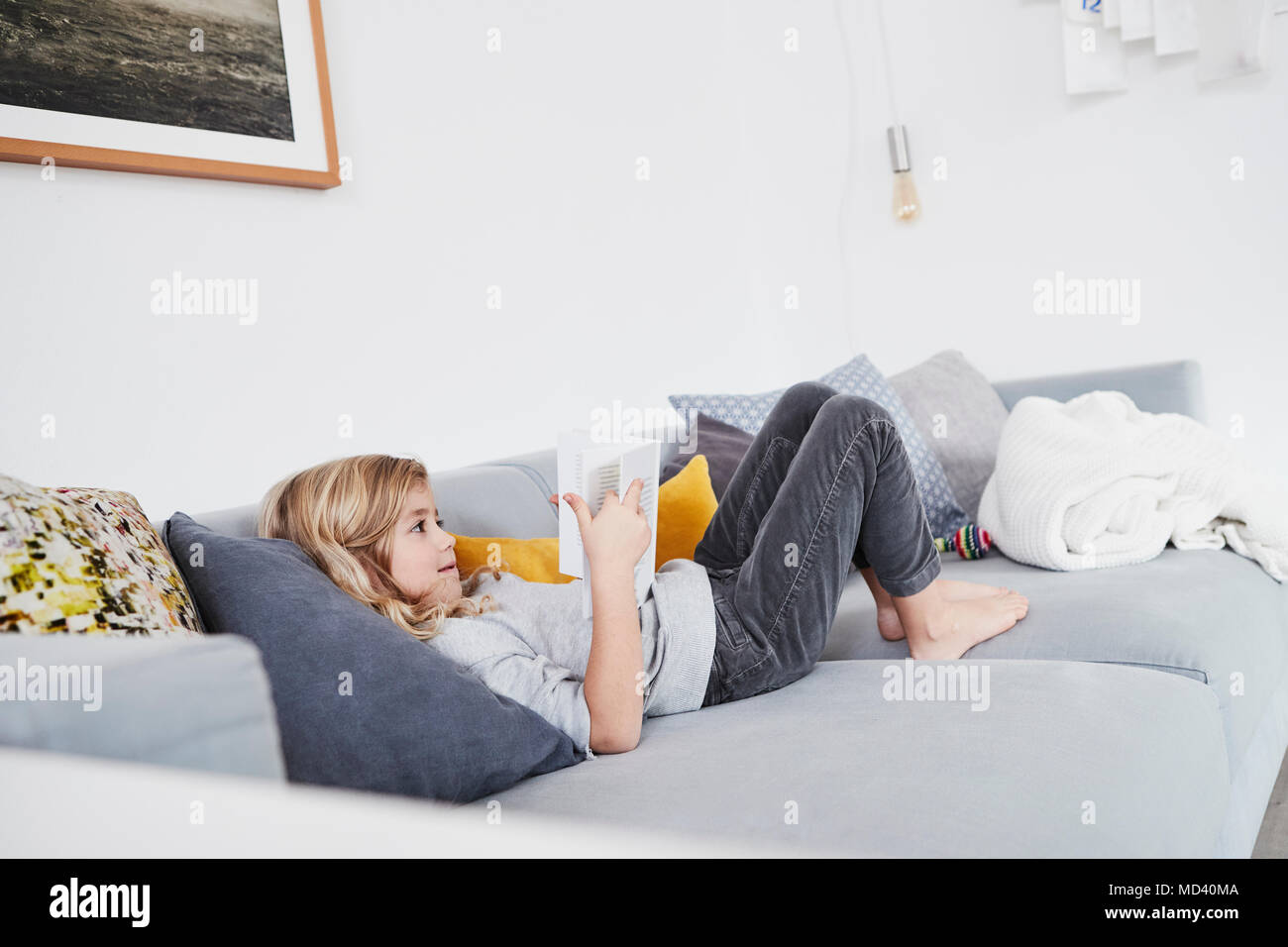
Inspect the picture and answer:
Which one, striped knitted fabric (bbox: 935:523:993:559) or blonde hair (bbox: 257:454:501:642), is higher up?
blonde hair (bbox: 257:454:501:642)

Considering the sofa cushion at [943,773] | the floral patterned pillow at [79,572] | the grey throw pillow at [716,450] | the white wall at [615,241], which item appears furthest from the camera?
the grey throw pillow at [716,450]

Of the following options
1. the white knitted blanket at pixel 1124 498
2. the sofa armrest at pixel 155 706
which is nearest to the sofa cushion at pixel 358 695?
the sofa armrest at pixel 155 706

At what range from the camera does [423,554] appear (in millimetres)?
1400

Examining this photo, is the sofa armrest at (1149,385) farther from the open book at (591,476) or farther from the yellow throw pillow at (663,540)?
the open book at (591,476)

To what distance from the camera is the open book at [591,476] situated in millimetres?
1221

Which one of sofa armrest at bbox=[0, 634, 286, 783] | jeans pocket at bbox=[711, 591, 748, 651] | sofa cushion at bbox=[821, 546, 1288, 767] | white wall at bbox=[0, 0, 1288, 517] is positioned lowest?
sofa cushion at bbox=[821, 546, 1288, 767]

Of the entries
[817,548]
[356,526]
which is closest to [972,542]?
[817,548]

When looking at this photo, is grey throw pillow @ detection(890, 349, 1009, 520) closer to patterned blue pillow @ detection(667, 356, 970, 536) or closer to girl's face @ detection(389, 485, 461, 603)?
patterned blue pillow @ detection(667, 356, 970, 536)

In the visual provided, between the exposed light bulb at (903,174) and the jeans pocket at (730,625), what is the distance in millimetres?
2081

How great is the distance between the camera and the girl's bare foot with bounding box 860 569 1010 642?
1605 millimetres

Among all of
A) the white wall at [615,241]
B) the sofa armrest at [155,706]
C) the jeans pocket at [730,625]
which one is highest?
the white wall at [615,241]

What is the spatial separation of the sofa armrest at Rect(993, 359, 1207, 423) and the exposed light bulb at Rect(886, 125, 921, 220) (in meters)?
0.80

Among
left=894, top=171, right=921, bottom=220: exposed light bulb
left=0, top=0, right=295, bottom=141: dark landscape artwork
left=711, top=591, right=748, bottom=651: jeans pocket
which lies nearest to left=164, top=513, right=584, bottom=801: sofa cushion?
left=711, top=591, right=748, bottom=651: jeans pocket
